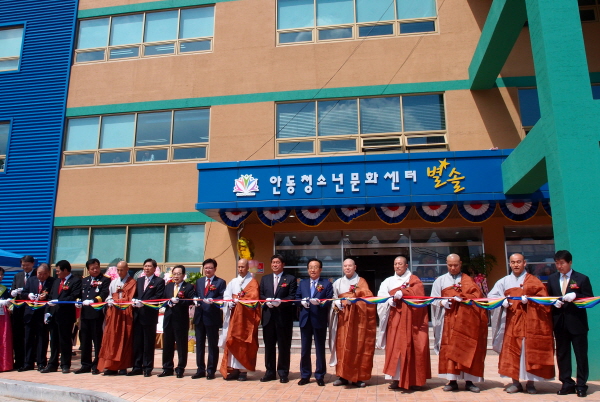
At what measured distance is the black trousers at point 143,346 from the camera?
7766mm

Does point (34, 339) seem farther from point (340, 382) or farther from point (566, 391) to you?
point (566, 391)

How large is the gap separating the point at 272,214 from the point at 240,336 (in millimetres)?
4506

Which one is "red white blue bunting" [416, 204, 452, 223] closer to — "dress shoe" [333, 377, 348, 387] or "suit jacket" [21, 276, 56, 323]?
"dress shoe" [333, 377, 348, 387]

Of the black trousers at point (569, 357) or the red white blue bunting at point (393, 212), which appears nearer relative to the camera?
the black trousers at point (569, 357)

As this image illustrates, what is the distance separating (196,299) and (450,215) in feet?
22.9

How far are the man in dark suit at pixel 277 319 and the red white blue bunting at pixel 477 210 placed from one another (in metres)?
5.21

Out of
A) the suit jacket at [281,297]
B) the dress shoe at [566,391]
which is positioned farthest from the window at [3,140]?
the dress shoe at [566,391]

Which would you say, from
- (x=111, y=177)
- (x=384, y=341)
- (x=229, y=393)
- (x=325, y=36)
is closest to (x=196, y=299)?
(x=229, y=393)

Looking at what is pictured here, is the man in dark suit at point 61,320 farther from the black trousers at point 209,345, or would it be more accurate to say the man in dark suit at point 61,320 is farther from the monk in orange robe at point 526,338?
the monk in orange robe at point 526,338

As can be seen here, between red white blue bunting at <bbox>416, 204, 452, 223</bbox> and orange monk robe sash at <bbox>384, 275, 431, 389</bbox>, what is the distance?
4417mm

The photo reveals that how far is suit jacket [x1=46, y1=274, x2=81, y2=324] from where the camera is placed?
8.29 metres

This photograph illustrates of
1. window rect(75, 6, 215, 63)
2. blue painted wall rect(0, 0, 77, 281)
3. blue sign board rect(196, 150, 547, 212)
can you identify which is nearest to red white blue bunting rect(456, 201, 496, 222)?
blue sign board rect(196, 150, 547, 212)

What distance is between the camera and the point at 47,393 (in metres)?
6.57

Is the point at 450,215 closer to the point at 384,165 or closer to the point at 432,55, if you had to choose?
the point at 384,165
